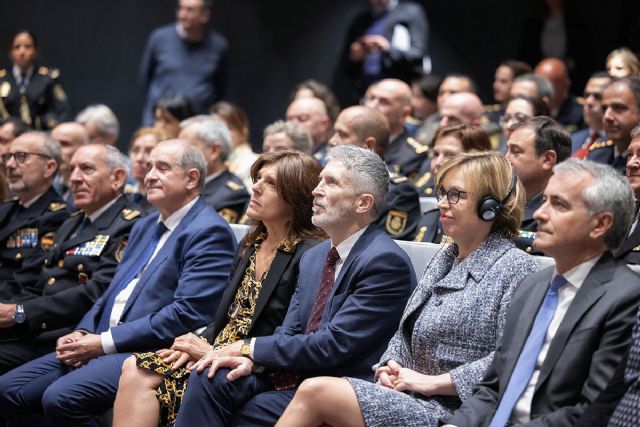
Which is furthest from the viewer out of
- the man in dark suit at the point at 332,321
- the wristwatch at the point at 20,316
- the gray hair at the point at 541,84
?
the gray hair at the point at 541,84

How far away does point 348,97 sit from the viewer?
9055mm

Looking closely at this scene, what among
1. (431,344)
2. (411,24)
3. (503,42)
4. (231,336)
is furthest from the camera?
(503,42)

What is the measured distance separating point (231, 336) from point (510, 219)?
1149 millimetres

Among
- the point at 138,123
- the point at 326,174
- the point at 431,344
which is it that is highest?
the point at 326,174

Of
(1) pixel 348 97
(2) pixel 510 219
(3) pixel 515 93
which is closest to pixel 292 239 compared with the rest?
(2) pixel 510 219

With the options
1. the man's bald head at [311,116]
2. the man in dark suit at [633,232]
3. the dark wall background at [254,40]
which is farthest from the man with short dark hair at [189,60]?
the man in dark suit at [633,232]

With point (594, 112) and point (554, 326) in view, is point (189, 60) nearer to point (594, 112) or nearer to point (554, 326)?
point (594, 112)

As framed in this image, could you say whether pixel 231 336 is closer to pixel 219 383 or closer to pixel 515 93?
pixel 219 383

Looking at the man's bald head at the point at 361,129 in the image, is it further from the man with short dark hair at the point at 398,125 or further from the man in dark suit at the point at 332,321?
the man in dark suit at the point at 332,321

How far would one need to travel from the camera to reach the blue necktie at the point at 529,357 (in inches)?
113

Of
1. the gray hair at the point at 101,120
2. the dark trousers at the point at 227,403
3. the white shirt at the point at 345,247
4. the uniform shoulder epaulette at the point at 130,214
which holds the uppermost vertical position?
the white shirt at the point at 345,247

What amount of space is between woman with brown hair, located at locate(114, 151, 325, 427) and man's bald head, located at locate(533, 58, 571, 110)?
344 cm

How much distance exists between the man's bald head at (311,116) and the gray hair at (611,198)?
3.63m

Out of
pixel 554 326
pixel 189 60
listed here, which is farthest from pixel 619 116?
pixel 189 60
